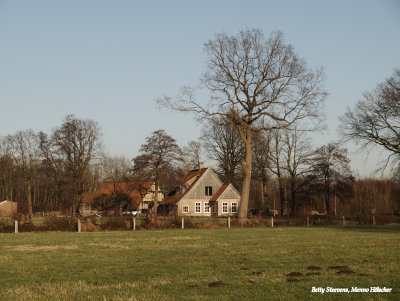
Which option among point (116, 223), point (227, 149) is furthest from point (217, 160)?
point (116, 223)

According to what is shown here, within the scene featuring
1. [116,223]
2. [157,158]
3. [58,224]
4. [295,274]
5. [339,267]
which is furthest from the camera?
[157,158]

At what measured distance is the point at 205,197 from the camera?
7106cm

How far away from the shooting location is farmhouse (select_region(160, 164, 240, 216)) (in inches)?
2724

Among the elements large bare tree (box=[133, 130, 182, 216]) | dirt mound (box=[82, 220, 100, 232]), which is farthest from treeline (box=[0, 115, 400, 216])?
dirt mound (box=[82, 220, 100, 232])

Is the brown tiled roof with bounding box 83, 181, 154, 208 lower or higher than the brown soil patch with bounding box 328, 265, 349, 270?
higher

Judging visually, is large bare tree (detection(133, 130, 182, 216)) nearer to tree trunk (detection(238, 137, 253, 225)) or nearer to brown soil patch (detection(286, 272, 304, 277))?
tree trunk (detection(238, 137, 253, 225))

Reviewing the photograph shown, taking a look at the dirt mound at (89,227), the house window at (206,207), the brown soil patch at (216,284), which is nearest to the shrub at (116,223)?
the dirt mound at (89,227)

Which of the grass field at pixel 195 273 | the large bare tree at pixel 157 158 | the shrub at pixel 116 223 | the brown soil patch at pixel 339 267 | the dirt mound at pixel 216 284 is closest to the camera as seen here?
the grass field at pixel 195 273

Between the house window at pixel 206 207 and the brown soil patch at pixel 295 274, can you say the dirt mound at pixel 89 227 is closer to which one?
the brown soil patch at pixel 295 274

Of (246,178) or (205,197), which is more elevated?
(246,178)

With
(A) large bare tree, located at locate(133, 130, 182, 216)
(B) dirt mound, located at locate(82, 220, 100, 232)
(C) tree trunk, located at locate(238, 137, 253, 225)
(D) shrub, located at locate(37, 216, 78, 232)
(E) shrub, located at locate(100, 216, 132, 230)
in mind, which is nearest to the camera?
(D) shrub, located at locate(37, 216, 78, 232)

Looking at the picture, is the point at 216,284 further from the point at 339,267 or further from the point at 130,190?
the point at 130,190

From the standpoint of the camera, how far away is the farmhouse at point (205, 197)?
6919 cm

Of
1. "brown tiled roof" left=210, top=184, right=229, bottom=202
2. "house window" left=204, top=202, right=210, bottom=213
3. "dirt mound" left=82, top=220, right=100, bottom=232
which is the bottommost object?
"dirt mound" left=82, top=220, right=100, bottom=232
